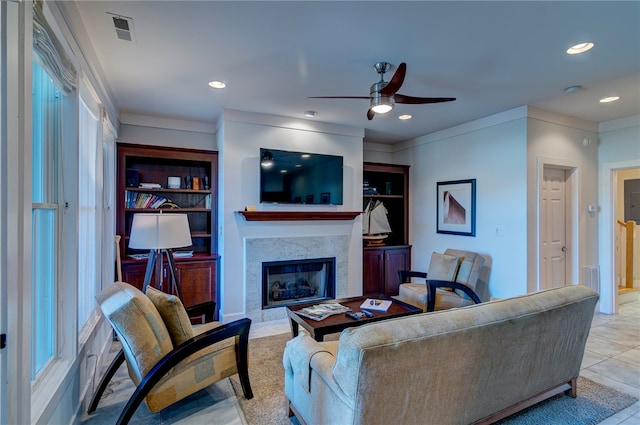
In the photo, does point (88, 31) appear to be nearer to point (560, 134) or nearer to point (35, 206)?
point (35, 206)

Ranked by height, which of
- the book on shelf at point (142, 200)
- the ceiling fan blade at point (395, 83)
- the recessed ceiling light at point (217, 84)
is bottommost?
the book on shelf at point (142, 200)

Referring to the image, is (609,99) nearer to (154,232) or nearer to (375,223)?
(375,223)

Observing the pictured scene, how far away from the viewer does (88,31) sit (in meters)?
2.21

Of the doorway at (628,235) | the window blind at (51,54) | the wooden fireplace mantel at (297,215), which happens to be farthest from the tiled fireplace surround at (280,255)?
the doorway at (628,235)

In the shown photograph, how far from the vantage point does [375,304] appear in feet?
10.2

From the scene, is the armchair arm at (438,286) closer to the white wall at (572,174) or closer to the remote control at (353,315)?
the white wall at (572,174)

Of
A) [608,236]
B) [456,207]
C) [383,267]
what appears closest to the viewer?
[608,236]

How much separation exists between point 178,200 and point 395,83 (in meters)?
3.37

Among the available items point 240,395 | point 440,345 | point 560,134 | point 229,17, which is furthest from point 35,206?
point 560,134

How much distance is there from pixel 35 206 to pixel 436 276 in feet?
13.0

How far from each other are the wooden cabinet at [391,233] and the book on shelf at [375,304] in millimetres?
1758

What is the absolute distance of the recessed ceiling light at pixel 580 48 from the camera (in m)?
2.38

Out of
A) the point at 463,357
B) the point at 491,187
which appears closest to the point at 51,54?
the point at 463,357

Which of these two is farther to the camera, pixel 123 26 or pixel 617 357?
pixel 617 357
